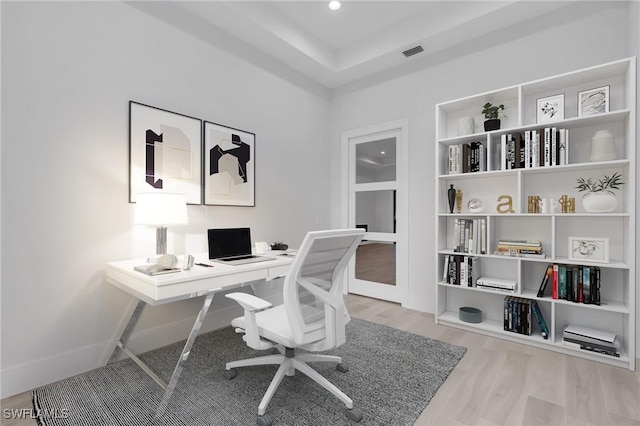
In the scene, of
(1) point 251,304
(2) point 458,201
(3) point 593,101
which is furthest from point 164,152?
(3) point 593,101

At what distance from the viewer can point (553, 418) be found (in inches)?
63.9

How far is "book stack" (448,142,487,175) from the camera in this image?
2859mm

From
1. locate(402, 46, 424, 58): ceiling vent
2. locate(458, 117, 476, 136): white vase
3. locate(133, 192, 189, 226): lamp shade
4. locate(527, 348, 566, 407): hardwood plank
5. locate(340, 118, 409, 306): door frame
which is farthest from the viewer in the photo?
locate(340, 118, 409, 306): door frame

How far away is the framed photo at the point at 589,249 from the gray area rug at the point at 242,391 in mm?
1224

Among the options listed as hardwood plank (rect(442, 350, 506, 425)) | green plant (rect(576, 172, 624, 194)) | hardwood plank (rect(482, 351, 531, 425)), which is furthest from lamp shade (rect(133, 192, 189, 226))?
green plant (rect(576, 172, 624, 194))

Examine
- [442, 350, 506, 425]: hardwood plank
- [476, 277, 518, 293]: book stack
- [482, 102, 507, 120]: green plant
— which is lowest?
[442, 350, 506, 425]: hardwood plank

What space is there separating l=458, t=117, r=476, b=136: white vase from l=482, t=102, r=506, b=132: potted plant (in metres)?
0.14

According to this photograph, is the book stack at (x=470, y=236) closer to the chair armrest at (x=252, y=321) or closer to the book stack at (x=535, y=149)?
the book stack at (x=535, y=149)

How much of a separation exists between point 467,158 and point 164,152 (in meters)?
2.82

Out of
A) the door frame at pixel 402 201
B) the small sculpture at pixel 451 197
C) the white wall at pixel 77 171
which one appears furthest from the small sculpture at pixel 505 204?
the white wall at pixel 77 171

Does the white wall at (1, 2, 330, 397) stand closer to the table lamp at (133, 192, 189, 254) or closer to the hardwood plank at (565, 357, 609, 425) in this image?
the table lamp at (133, 192, 189, 254)

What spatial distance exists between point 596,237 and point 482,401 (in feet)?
5.73

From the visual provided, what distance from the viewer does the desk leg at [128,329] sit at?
213 cm

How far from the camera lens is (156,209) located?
206cm
